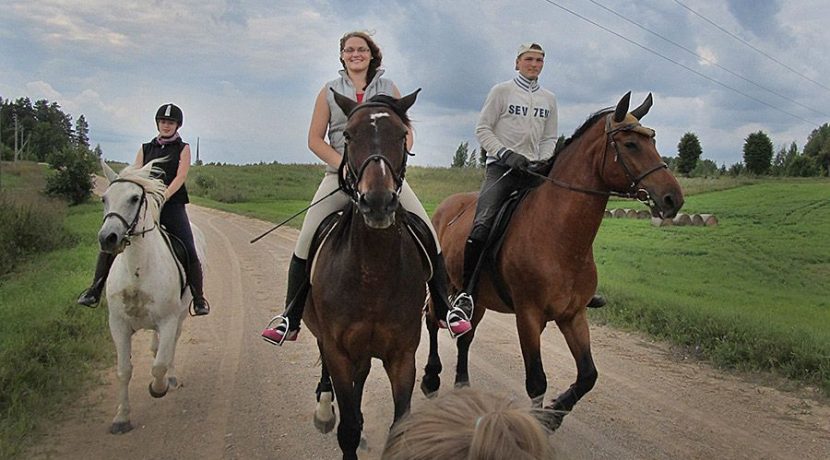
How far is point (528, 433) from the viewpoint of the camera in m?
1.55

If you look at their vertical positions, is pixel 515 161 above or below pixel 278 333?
above

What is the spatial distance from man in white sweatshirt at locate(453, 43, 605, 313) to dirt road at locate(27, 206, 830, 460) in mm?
1262

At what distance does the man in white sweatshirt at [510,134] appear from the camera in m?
5.95

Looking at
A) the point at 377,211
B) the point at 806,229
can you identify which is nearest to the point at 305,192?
the point at 806,229

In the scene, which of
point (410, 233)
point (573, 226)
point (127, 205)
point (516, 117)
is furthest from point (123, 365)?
point (516, 117)

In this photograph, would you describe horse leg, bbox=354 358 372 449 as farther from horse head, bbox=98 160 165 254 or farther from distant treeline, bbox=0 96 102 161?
distant treeline, bbox=0 96 102 161

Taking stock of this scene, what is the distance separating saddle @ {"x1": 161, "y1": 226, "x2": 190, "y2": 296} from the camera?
20.6 feet

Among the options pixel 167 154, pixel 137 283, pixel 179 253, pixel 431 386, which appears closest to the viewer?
pixel 137 283

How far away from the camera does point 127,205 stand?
5418 millimetres

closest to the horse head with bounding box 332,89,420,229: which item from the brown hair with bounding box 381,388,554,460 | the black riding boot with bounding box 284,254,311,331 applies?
the black riding boot with bounding box 284,254,311,331

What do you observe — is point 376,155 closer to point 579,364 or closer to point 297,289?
point 297,289

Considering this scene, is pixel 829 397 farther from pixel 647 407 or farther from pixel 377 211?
pixel 377 211

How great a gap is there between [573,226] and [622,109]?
1.05 m

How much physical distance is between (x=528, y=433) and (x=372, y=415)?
4523 millimetres
